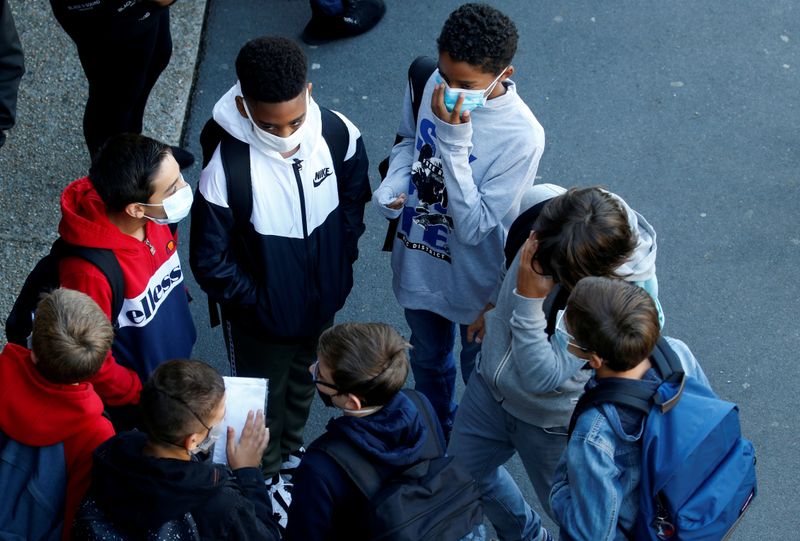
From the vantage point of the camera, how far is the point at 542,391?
280 cm

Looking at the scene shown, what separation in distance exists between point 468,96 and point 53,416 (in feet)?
5.52

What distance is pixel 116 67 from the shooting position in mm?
4191

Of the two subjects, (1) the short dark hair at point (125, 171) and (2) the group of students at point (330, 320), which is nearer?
(2) the group of students at point (330, 320)

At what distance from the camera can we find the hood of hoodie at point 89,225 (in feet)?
9.18

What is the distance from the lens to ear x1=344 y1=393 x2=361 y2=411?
2.41 meters

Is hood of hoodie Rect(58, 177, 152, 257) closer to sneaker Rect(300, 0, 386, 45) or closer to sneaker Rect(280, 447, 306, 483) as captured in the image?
sneaker Rect(280, 447, 306, 483)

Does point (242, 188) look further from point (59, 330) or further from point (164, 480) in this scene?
point (164, 480)

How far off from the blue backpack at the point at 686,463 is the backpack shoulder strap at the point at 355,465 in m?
0.62

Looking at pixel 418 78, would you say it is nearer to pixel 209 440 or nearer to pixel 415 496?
pixel 209 440

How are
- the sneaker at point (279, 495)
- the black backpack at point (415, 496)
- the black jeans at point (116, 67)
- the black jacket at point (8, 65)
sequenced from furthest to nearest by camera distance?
the black jeans at point (116, 67) → the sneaker at point (279, 495) → the black jacket at point (8, 65) → the black backpack at point (415, 496)

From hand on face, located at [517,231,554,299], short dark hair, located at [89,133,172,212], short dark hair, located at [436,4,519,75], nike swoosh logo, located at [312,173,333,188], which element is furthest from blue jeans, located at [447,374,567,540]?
short dark hair, located at [89,133,172,212]

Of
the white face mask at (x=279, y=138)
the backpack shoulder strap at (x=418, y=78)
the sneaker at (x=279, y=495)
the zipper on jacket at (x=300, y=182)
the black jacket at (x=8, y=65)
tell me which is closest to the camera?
the white face mask at (x=279, y=138)

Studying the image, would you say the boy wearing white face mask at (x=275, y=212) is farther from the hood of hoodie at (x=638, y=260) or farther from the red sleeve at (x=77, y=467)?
the hood of hoodie at (x=638, y=260)

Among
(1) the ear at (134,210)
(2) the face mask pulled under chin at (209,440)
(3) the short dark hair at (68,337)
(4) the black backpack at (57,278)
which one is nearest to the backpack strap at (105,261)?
(4) the black backpack at (57,278)
